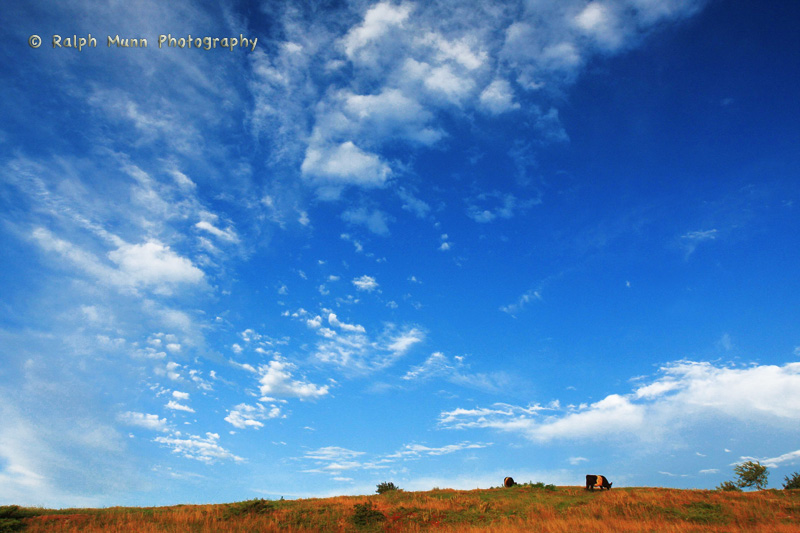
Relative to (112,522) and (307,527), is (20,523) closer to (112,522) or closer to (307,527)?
(112,522)

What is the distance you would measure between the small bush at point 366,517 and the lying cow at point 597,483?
55.4 feet

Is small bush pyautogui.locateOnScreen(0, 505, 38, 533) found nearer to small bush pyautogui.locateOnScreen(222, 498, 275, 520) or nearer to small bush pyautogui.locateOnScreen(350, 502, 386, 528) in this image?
small bush pyautogui.locateOnScreen(222, 498, 275, 520)

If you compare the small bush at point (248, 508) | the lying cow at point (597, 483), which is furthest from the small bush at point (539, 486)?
the small bush at point (248, 508)

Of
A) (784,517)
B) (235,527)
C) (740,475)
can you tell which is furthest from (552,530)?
(740,475)

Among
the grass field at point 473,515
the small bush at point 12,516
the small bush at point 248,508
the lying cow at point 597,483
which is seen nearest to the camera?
the small bush at point 12,516

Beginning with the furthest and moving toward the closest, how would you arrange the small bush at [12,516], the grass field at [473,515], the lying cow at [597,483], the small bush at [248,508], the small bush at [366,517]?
the lying cow at [597,483]
the small bush at [248,508]
the small bush at [366,517]
the grass field at [473,515]
the small bush at [12,516]

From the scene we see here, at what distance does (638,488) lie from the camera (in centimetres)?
3450

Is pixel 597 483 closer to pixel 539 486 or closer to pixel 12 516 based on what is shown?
pixel 539 486

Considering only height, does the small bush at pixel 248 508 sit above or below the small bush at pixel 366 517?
above

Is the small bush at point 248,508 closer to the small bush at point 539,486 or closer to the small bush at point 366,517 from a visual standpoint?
the small bush at point 366,517

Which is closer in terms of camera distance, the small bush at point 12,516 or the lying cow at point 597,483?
the small bush at point 12,516

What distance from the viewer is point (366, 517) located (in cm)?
2616

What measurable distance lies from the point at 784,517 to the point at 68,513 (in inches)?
1575

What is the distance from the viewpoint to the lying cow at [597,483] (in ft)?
108
